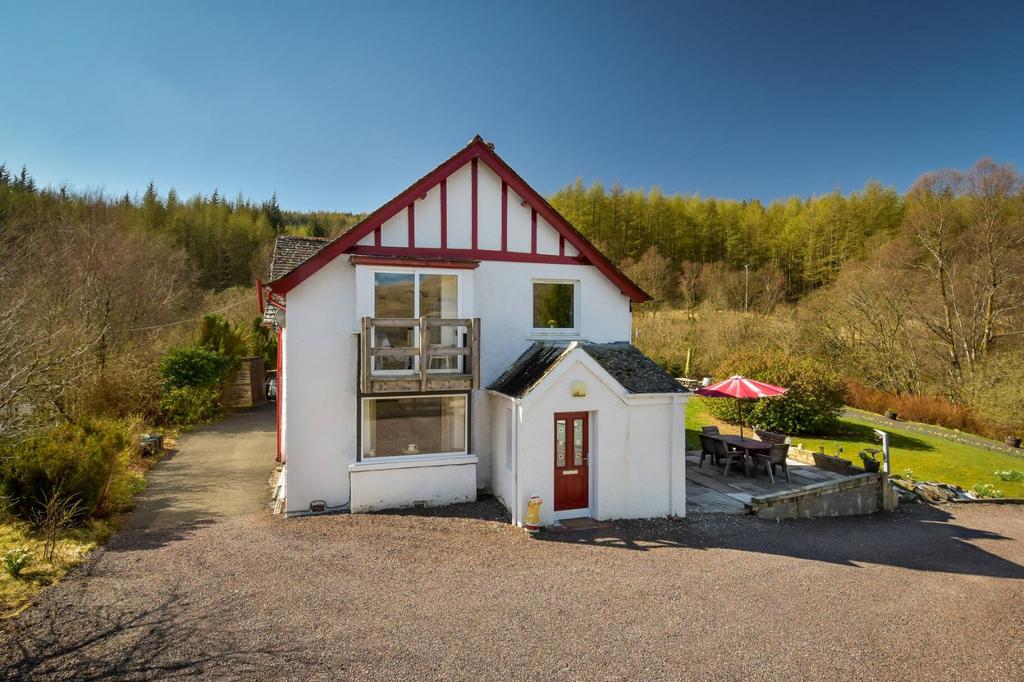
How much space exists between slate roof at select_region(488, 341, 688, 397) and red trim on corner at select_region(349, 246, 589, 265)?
2099mm

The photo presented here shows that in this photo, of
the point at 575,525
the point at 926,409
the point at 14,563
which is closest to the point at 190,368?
the point at 14,563

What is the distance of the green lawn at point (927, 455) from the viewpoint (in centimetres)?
1573

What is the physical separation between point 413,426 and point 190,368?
14542mm

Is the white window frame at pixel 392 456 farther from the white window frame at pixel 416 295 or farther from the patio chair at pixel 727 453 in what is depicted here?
the patio chair at pixel 727 453

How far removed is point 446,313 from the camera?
1183 centimetres

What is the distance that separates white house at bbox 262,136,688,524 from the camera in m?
10.6

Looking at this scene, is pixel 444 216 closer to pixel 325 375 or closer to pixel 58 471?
pixel 325 375

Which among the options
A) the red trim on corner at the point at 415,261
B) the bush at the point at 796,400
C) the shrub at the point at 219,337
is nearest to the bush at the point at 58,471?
the red trim on corner at the point at 415,261

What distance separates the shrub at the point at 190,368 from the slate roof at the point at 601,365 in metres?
15.4

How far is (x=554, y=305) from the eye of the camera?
1296 centimetres

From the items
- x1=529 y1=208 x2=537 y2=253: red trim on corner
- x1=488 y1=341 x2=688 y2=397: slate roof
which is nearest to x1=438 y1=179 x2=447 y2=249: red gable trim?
x1=529 y1=208 x2=537 y2=253: red trim on corner

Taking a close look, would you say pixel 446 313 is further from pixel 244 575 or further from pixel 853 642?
pixel 853 642

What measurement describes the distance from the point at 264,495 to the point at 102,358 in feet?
39.8

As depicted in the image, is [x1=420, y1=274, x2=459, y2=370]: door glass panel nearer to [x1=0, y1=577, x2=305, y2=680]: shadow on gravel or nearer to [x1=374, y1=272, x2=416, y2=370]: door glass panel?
[x1=374, y1=272, x2=416, y2=370]: door glass panel
